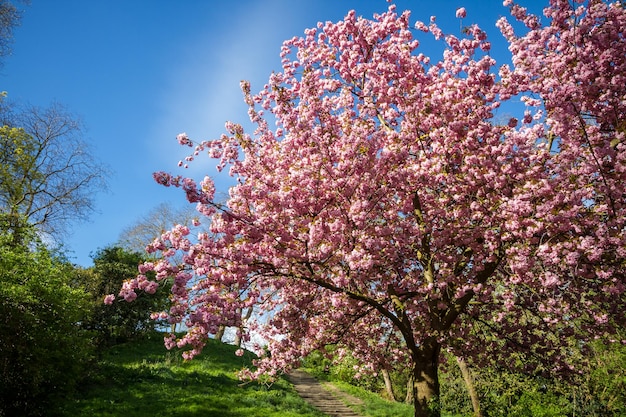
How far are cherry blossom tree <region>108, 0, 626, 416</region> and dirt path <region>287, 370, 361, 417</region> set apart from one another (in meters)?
9.54

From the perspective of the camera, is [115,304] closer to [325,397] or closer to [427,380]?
[325,397]

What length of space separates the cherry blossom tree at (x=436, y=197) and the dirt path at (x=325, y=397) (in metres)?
9.54

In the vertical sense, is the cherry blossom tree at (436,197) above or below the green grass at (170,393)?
above

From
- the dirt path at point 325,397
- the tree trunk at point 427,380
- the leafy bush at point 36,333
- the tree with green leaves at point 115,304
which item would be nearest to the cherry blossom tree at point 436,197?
the tree trunk at point 427,380

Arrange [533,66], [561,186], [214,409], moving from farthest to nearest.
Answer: [214,409]
[533,66]
[561,186]

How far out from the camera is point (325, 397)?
21781 millimetres

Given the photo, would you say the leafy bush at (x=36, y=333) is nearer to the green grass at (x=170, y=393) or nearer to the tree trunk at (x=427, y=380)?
the green grass at (x=170, y=393)

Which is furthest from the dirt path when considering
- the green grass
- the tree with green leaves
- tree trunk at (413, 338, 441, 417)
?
the tree with green leaves

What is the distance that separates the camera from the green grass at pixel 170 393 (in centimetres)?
1250

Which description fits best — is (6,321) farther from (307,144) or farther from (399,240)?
(399,240)

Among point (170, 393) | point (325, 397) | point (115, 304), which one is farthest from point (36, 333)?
point (325, 397)

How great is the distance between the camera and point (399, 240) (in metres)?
8.98

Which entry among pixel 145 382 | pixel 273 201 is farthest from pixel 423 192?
pixel 145 382

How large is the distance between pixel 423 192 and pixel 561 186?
3.43m
